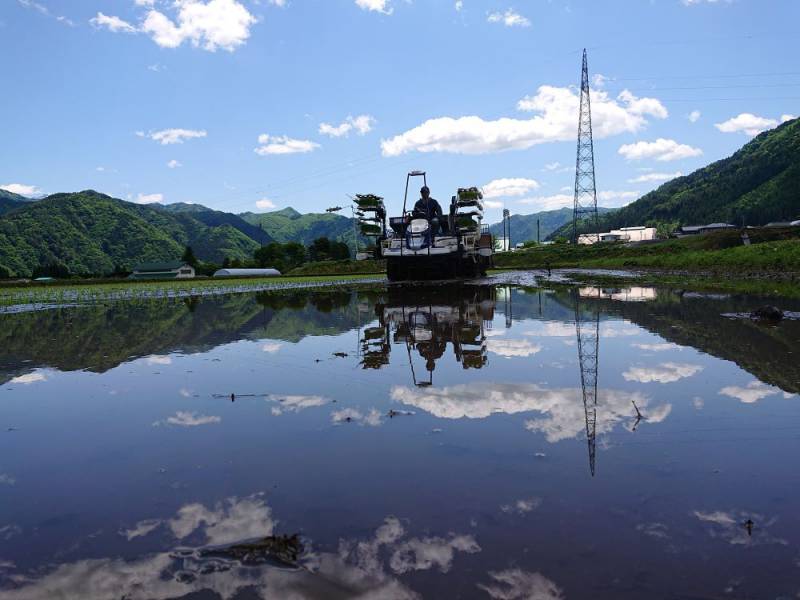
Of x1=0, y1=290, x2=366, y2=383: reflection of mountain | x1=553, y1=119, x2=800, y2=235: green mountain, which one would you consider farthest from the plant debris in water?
x1=553, y1=119, x2=800, y2=235: green mountain

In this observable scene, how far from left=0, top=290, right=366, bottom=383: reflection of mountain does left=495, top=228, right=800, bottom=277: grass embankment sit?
24394mm

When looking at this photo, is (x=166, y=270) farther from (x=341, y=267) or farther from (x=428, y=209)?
(x=428, y=209)

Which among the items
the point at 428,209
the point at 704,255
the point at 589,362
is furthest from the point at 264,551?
the point at 704,255

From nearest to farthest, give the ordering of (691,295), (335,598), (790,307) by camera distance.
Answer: (335,598) < (790,307) < (691,295)

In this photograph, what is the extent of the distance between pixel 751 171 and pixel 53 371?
190 m

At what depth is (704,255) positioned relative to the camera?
40.3 metres

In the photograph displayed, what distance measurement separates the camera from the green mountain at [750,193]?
133750 mm

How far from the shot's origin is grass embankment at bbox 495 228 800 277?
31.9m

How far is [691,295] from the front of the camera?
2050cm

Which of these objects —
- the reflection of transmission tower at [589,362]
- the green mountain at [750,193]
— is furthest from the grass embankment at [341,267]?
the green mountain at [750,193]

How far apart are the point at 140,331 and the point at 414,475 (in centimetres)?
1351

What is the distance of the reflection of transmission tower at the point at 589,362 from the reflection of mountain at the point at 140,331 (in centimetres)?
586

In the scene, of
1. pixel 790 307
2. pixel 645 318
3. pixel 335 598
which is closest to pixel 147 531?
pixel 335 598

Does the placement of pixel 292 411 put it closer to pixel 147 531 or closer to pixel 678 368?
pixel 147 531
